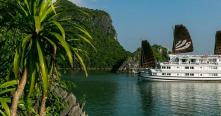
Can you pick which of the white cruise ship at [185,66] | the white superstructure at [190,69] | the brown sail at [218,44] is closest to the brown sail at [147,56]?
the white cruise ship at [185,66]

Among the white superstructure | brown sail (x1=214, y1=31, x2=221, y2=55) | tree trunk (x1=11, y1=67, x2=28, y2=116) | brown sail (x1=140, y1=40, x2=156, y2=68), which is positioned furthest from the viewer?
brown sail (x1=140, y1=40, x2=156, y2=68)

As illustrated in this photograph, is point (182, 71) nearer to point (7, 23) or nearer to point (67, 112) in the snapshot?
point (67, 112)

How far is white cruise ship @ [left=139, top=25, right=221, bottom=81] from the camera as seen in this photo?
10744 centimetres

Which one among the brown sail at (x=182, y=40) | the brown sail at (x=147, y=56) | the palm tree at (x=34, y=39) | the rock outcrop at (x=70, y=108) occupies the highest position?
the brown sail at (x=182, y=40)

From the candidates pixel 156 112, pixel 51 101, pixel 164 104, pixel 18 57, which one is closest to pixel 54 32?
pixel 18 57

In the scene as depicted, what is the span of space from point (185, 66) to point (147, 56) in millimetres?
12557

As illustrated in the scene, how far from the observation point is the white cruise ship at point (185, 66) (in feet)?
352

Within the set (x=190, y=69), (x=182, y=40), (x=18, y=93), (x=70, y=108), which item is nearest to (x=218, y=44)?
(x=182, y=40)

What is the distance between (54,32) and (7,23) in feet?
8.96

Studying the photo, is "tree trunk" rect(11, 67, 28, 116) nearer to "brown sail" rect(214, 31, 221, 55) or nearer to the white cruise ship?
the white cruise ship

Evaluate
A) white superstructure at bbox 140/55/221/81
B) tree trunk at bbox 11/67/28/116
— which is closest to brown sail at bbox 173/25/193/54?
white superstructure at bbox 140/55/221/81

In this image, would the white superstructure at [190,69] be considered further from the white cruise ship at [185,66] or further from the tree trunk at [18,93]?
the tree trunk at [18,93]

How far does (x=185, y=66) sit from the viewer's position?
359 ft

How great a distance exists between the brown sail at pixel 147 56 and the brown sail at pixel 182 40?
7.07 metres
